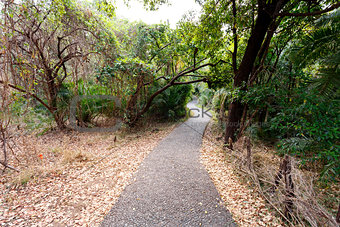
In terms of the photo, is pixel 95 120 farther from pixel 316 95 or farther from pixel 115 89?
pixel 316 95

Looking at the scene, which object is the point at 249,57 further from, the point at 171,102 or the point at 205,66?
the point at 171,102

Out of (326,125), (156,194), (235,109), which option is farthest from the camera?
(235,109)

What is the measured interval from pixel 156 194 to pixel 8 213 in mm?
2688

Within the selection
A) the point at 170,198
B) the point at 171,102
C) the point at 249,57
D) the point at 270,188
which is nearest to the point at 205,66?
the point at 249,57

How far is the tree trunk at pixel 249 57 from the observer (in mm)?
3922

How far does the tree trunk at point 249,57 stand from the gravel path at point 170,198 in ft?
6.54

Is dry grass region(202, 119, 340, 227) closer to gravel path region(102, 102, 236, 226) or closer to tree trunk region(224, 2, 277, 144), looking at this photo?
gravel path region(102, 102, 236, 226)

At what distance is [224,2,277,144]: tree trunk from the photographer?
12.9ft

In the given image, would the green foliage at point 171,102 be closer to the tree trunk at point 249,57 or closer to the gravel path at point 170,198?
the tree trunk at point 249,57

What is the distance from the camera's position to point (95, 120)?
26.6 feet

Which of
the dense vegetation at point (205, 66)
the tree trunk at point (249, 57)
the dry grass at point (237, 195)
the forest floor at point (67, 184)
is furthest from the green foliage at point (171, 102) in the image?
the dry grass at point (237, 195)

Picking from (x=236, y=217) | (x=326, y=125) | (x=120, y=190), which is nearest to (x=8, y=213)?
(x=120, y=190)

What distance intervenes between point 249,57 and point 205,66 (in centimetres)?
258

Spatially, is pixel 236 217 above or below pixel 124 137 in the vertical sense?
above
